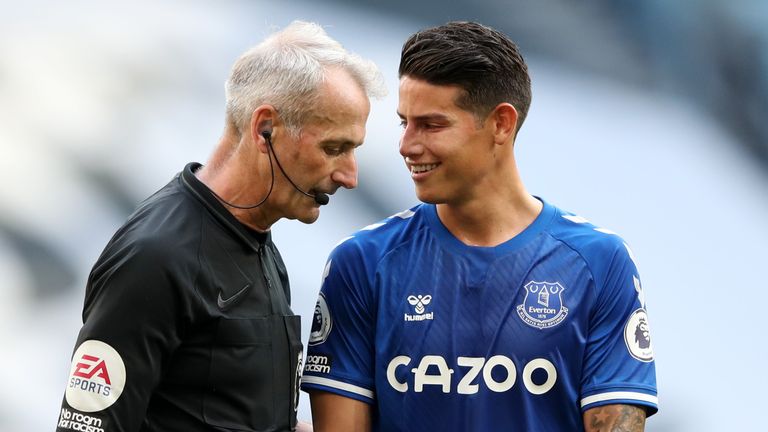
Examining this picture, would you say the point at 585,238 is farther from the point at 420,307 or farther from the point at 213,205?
the point at 213,205

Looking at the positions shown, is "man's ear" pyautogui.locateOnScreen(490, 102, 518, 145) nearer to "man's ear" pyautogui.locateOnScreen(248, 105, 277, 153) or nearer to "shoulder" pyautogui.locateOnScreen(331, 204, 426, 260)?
"shoulder" pyautogui.locateOnScreen(331, 204, 426, 260)

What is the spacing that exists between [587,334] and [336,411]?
0.58 meters

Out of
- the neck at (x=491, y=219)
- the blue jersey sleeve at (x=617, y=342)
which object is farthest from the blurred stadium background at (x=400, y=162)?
the blue jersey sleeve at (x=617, y=342)

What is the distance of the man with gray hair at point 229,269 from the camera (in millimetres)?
2105

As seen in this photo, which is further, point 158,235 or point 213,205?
point 213,205

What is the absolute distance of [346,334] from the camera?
8.74ft

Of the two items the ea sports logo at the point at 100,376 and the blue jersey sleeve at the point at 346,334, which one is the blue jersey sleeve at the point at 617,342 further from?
the ea sports logo at the point at 100,376

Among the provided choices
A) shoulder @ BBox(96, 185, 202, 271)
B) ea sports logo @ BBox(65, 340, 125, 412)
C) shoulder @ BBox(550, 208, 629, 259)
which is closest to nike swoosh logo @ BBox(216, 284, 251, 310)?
shoulder @ BBox(96, 185, 202, 271)

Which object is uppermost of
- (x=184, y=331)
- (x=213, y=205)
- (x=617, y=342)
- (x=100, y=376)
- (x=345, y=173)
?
(x=345, y=173)

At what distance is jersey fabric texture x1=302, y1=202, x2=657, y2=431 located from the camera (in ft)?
8.30

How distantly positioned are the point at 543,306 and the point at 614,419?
0.28 m

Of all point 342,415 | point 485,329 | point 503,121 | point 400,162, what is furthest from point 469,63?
point 400,162

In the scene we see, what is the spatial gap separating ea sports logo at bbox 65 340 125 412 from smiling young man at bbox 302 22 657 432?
25.9 inches

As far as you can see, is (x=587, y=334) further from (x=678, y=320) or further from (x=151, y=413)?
(x=678, y=320)
